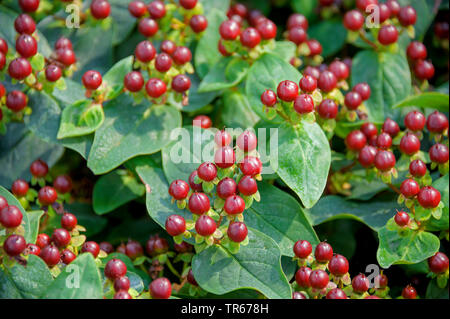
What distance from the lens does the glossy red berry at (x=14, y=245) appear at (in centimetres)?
94

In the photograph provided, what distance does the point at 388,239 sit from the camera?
1120mm

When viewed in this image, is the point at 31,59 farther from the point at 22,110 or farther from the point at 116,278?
the point at 116,278

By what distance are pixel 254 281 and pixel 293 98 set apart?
369mm

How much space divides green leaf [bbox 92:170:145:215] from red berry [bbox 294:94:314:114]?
452 millimetres

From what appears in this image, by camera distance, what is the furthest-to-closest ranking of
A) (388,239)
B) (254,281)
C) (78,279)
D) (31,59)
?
(31,59)
(388,239)
(254,281)
(78,279)

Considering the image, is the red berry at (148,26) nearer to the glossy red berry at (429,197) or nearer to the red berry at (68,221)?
the red berry at (68,221)

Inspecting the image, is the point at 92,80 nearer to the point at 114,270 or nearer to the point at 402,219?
the point at 114,270

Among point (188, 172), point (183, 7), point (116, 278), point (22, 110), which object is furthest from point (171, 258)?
point (183, 7)

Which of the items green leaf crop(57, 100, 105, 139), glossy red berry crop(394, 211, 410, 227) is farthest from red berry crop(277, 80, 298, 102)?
green leaf crop(57, 100, 105, 139)

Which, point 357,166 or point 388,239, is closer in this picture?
point 388,239

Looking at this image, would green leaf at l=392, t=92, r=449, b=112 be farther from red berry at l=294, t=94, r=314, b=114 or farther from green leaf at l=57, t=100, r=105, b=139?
green leaf at l=57, t=100, r=105, b=139

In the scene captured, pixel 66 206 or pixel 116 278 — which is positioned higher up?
pixel 116 278

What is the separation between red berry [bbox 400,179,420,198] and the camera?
109 centimetres

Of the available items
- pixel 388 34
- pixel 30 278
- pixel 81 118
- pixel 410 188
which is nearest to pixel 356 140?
pixel 410 188
